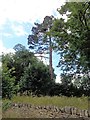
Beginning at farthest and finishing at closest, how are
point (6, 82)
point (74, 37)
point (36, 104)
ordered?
point (74, 37)
point (36, 104)
point (6, 82)

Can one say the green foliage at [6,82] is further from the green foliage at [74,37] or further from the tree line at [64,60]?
the green foliage at [74,37]

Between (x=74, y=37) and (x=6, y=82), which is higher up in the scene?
(x=74, y=37)

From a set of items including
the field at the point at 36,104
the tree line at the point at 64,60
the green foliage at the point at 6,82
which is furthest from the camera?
the tree line at the point at 64,60

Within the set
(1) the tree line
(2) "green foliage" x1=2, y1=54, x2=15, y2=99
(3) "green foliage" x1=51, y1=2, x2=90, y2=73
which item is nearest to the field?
(2) "green foliage" x1=2, y1=54, x2=15, y2=99

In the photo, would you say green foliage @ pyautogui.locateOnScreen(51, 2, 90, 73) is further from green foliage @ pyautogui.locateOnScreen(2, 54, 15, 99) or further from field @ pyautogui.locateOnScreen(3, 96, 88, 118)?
green foliage @ pyautogui.locateOnScreen(2, 54, 15, 99)

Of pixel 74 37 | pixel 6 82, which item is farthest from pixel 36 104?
pixel 74 37

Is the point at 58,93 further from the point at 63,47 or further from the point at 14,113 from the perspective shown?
the point at 14,113

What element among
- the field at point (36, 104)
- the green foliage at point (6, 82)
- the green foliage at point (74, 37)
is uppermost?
the green foliage at point (74, 37)

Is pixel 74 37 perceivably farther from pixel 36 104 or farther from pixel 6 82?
pixel 6 82

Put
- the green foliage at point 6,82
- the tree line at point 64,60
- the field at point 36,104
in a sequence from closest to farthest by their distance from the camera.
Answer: the green foliage at point 6,82
the field at point 36,104
the tree line at point 64,60

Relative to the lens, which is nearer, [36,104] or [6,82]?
[6,82]

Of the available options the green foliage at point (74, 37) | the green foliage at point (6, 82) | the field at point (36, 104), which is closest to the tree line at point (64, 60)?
the green foliage at point (74, 37)

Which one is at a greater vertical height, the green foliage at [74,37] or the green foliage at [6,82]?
the green foliage at [74,37]

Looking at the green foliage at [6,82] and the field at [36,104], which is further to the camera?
the field at [36,104]
